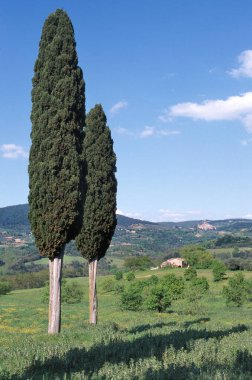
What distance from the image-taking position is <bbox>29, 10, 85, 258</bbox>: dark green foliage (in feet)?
60.5

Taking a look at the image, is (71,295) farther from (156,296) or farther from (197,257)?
(197,257)

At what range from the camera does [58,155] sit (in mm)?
18766

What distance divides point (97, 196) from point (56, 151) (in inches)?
291

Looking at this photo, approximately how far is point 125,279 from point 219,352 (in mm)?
98121

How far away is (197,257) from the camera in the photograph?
438 feet

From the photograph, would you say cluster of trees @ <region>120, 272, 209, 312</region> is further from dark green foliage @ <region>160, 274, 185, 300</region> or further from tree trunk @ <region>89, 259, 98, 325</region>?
tree trunk @ <region>89, 259, 98, 325</region>

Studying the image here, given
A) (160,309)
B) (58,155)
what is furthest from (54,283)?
(160,309)

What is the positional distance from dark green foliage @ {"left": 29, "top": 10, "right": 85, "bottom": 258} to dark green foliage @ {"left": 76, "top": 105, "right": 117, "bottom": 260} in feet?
20.2

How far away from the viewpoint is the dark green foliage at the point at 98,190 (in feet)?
83.3

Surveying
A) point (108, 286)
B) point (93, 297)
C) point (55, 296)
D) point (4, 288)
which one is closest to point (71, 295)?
point (108, 286)

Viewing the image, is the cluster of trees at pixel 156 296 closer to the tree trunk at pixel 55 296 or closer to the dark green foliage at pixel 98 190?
the dark green foliage at pixel 98 190

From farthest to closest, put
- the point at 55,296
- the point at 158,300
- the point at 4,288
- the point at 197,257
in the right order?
1. the point at 197,257
2. the point at 4,288
3. the point at 158,300
4. the point at 55,296

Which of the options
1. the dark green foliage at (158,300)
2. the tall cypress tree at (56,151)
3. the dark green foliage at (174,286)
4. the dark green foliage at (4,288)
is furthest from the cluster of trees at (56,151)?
the dark green foliage at (4,288)

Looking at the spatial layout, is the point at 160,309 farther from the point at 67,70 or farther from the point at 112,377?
the point at 112,377
